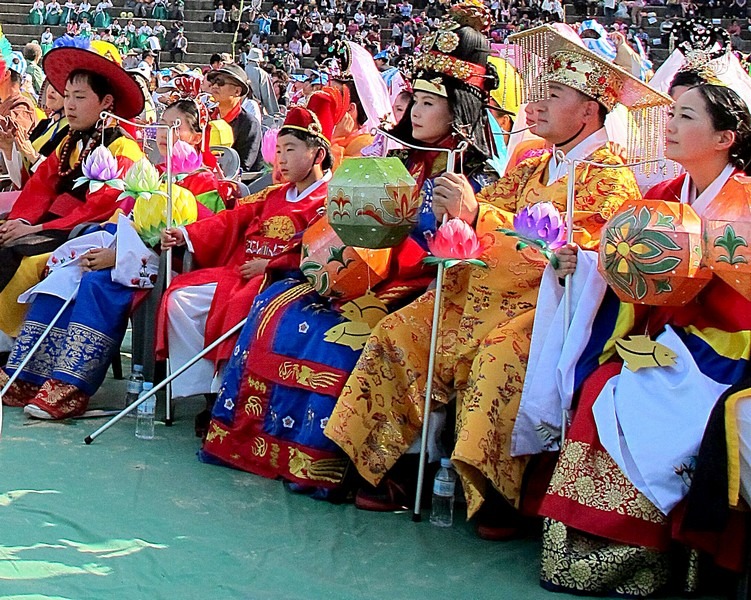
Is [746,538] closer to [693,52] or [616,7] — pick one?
[693,52]

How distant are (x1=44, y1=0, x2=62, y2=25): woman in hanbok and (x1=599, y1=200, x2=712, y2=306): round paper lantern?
80.4 feet

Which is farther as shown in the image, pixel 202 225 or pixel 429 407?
pixel 202 225

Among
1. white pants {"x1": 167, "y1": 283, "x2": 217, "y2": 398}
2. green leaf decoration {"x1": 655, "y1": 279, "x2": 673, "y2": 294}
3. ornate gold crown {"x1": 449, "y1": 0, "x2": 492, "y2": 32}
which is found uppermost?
ornate gold crown {"x1": 449, "y1": 0, "x2": 492, "y2": 32}

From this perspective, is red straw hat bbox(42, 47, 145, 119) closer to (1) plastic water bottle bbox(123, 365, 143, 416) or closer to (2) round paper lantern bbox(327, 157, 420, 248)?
(1) plastic water bottle bbox(123, 365, 143, 416)

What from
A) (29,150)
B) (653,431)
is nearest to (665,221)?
(653,431)

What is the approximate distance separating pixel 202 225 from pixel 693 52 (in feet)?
6.55

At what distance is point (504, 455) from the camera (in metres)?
3.34

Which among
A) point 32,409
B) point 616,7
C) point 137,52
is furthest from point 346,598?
point 616,7

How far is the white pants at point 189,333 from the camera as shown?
4426 millimetres

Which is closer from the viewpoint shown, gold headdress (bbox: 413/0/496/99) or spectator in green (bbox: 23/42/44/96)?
gold headdress (bbox: 413/0/496/99)

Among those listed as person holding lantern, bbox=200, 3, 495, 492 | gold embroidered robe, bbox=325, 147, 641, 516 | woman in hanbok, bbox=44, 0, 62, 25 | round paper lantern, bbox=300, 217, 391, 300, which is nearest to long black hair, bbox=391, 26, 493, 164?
person holding lantern, bbox=200, 3, 495, 492

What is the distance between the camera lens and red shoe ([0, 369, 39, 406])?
475cm

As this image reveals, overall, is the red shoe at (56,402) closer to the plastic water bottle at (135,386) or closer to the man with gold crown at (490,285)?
the plastic water bottle at (135,386)

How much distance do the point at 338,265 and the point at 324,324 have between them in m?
0.21
